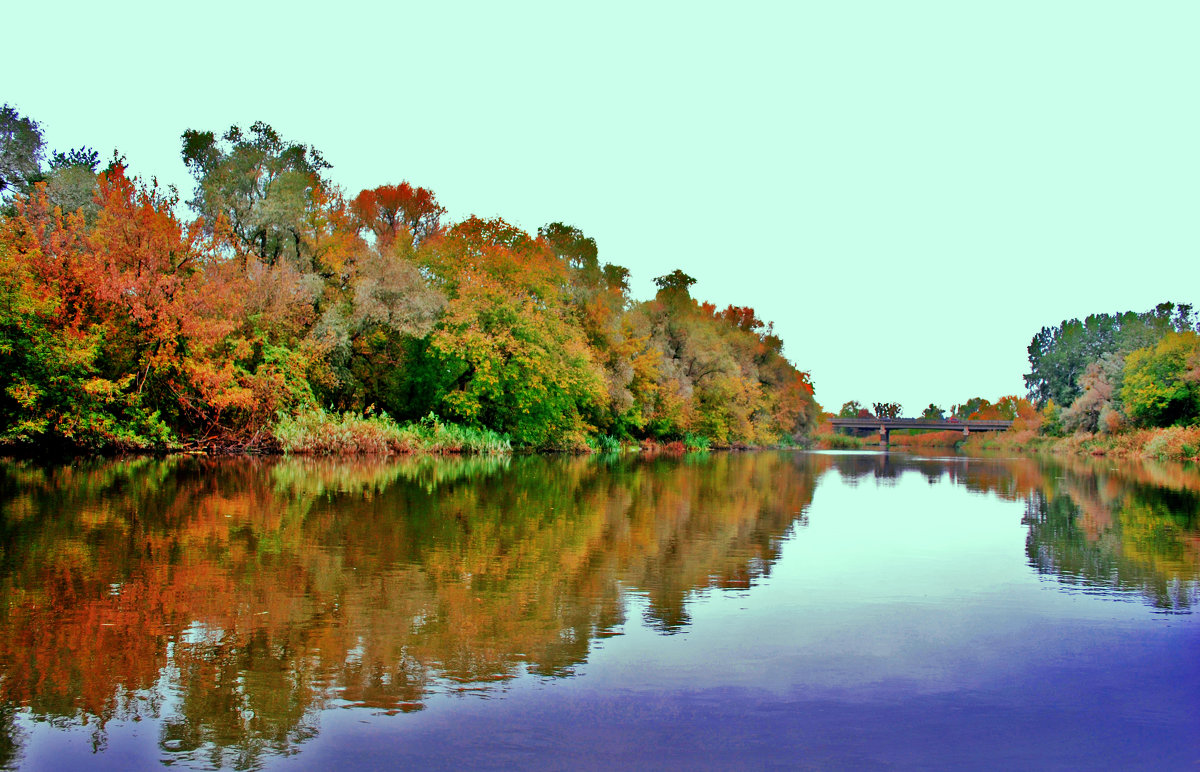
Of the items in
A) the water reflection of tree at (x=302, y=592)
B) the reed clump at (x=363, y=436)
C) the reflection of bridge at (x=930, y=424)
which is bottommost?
the water reflection of tree at (x=302, y=592)

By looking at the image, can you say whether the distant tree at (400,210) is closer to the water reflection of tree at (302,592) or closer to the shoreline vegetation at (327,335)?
the shoreline vegetation at (327,335)

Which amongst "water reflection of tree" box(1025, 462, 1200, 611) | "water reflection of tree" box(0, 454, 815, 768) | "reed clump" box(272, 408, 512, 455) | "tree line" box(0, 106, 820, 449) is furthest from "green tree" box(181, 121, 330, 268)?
"water reflection of tree" box(1025, 462, 1200, 611)

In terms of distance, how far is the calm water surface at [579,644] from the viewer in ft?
14.4

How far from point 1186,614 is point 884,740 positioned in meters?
5.11

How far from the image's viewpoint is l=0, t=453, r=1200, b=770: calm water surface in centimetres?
439

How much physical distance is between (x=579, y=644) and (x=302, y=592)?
3.03 metres

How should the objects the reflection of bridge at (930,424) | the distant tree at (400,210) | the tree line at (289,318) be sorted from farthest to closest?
the reflection of bridge at (930,424), the distant tree at (400,210), the tree line at (289,318)

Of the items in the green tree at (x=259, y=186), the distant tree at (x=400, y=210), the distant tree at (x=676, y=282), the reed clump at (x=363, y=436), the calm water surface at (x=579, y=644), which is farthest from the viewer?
the distant tree at (x=676, y=282)

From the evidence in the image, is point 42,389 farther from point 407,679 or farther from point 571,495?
point 407,679

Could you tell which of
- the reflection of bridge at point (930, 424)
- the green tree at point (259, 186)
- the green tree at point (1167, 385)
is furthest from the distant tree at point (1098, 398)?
the green tree at point (259, 186)

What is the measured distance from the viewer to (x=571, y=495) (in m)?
19.7

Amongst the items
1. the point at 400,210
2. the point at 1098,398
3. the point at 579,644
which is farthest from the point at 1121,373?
the point at 579,644

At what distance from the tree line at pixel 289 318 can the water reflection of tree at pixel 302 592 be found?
13.8 meters

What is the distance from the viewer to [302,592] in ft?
25.7
